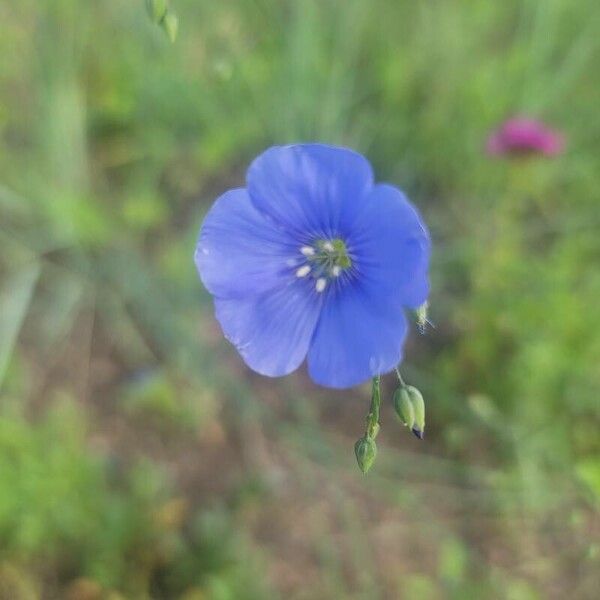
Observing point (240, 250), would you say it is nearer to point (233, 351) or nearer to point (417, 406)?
point (417, 406)

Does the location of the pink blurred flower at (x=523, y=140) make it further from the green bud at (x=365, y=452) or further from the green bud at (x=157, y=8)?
the green bud at (x=365, y=452)

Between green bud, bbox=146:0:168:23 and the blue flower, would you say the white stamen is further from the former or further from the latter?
green bud, bbox=146:0:168:23

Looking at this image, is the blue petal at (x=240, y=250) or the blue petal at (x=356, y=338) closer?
the blue petal at (x=356, y=338)

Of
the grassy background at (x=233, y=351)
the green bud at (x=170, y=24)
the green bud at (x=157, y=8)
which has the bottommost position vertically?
the grassy background at (x=233, y=351)

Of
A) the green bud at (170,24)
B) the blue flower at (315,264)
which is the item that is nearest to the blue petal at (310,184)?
the blue flower at (315,264)

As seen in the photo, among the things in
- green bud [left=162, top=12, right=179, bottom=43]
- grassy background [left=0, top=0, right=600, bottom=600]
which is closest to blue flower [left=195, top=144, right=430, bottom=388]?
green bud [left=162, top=12, right=179, bottom=43]

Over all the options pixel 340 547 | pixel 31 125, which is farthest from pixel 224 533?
pixel 31 125

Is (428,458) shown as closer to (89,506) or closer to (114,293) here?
(89,506)
